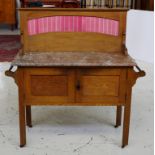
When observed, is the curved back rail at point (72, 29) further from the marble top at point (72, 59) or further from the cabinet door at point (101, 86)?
the cabinet door at point (101, 86)

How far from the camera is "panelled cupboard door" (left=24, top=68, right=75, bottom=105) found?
187 cm

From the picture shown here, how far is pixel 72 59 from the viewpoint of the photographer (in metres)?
1.92

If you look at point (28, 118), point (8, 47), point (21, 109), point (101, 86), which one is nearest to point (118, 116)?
point (101, 86)

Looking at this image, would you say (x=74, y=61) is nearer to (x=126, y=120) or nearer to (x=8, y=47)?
(x=126, y=120)

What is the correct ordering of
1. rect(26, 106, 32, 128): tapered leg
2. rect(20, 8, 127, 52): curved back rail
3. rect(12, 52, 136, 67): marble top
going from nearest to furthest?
1. rect(12, 52, 136, 67): marble top
2. rect(20, 8, 127, 52): curved back rail
3. rect(26, 106, 32, 128): tapered leg

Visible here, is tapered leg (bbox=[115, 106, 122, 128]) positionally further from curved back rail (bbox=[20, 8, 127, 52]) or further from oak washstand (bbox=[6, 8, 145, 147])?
curved back rail (bbox=[20, 8, 127, 52])

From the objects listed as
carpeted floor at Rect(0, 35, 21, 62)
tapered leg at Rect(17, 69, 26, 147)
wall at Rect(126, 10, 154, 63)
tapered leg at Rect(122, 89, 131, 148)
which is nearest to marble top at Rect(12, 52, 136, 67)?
tapered leg at Rect(17, 69, 26, 147)

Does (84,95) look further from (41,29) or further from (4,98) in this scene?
(4,98)

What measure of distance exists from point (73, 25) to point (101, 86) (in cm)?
48

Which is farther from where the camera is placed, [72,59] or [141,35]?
[141,35]

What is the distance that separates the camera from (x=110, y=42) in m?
2.11

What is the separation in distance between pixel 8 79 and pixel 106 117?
1396mm

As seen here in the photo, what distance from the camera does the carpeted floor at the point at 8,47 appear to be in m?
4.43

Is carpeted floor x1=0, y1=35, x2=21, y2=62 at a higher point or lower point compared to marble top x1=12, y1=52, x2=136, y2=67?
lower
